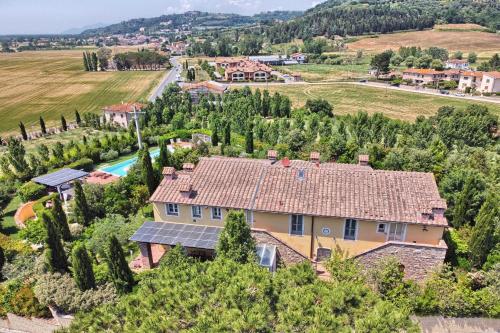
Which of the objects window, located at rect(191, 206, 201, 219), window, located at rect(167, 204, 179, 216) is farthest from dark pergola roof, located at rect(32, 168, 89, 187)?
window, located at rect(191, 206, 201, 219)

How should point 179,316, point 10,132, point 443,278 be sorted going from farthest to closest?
point 10,132
point 443,278
point 179,316

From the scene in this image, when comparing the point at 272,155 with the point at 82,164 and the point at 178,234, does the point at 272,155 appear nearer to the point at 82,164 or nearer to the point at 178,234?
the point at 178,234

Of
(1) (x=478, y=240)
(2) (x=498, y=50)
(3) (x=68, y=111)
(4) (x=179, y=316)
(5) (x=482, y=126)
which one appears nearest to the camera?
(4) (x=179, y=316)

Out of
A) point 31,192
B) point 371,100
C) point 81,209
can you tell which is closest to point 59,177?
point 31,192

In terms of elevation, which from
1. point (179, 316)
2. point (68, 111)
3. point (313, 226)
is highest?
point (179, 316)

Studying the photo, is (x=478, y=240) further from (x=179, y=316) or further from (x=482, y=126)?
(x=482, y=126)

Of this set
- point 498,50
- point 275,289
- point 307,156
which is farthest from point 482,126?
point 498,50
